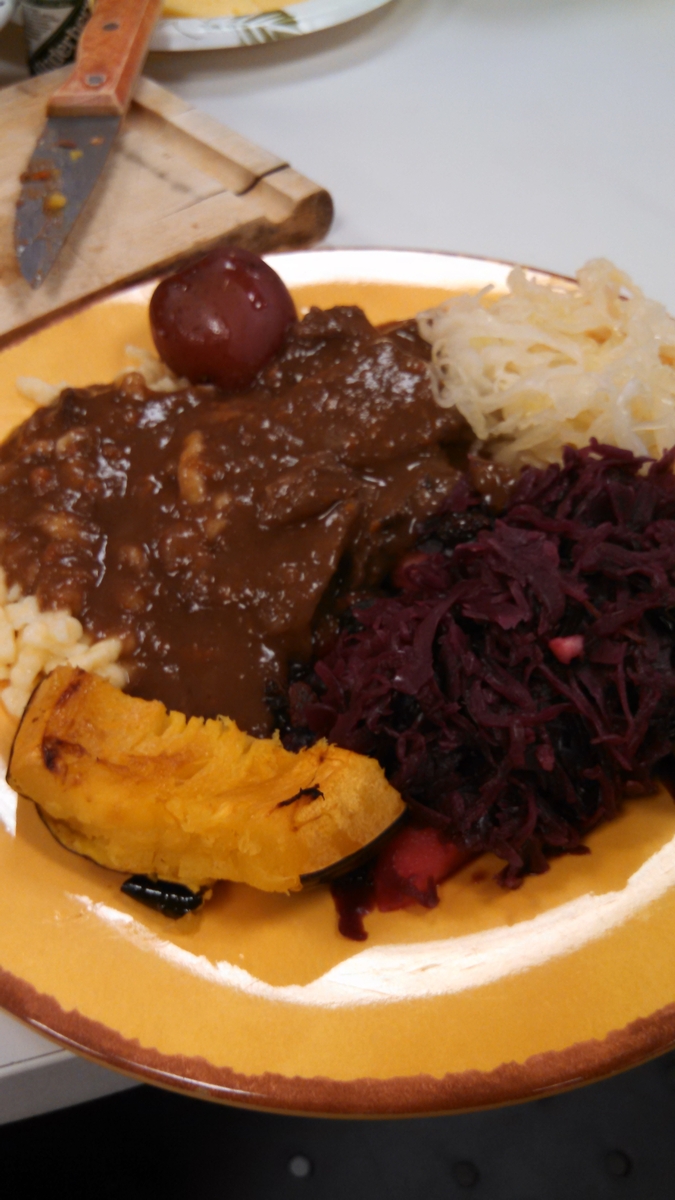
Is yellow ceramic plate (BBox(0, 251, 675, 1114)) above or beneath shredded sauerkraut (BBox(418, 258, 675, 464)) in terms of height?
beneath

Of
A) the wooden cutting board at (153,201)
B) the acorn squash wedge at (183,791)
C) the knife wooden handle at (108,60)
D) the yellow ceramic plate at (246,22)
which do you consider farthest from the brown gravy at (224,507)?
the yellow ceramic plate at (246,22)

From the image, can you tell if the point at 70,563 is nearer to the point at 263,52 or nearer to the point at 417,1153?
the point at 417,1153

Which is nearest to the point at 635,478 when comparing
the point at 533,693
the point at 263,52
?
the point at 533,693

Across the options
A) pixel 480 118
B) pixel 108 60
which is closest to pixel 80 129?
pixel 108 60

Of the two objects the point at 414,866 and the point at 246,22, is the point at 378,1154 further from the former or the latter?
the point at 246,22

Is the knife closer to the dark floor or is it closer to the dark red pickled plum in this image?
the dark red pickled plum

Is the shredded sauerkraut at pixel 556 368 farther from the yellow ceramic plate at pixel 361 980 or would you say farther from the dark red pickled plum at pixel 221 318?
the yellow ceramic plate at pixel 361 980

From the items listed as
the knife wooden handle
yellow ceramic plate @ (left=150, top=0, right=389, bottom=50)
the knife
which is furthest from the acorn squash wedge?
yellow ceramic plate @ (left=150, top=0, right=389, bottom=50)
